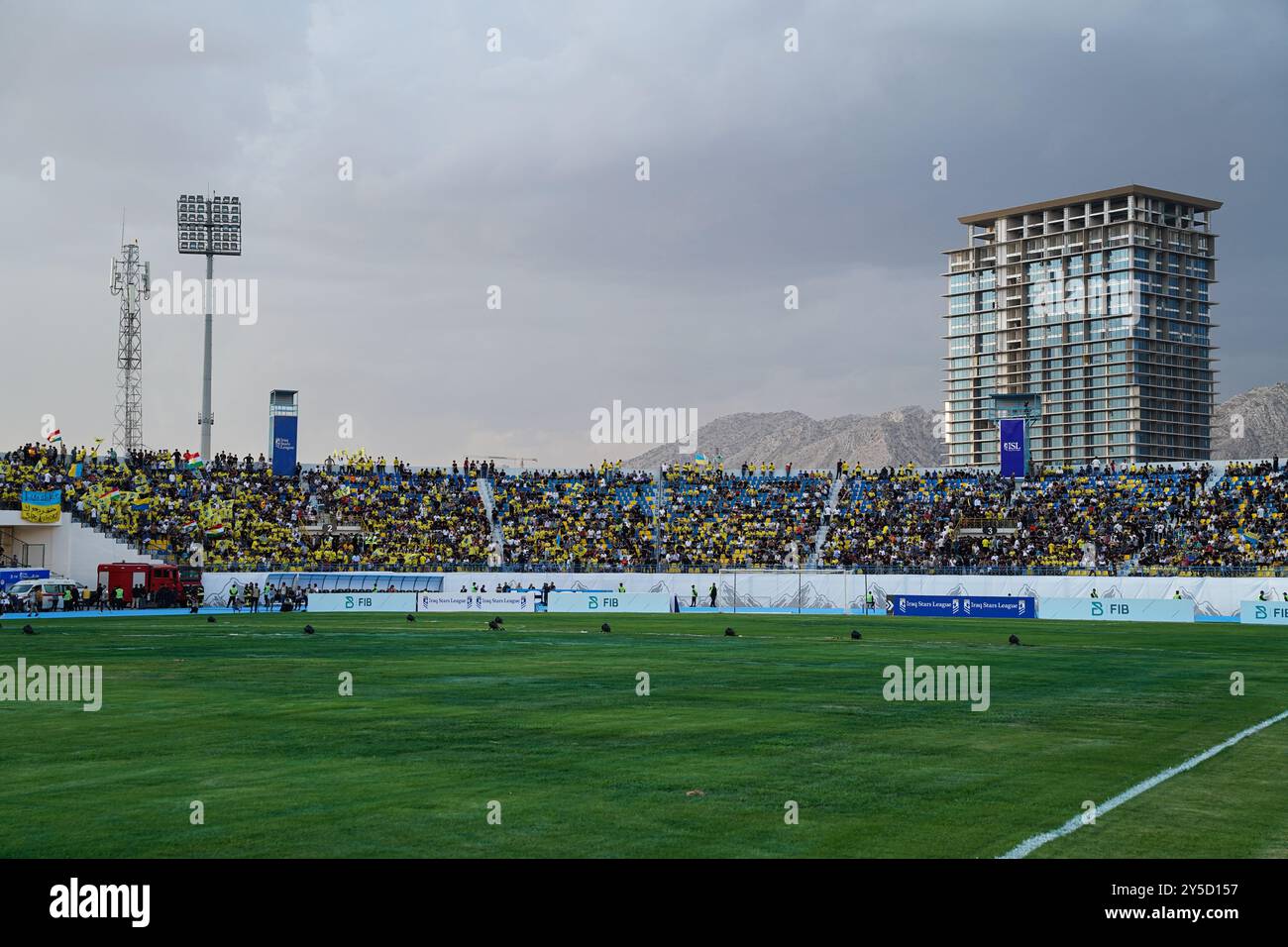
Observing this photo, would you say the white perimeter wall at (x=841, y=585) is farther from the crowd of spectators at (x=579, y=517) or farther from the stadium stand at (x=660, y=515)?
the crowd of spectators at (x=579, y=517)

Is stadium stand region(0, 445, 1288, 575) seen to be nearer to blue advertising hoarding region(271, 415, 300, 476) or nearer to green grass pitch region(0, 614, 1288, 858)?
blue advertising hoarding region(271, 415, 300, 476)

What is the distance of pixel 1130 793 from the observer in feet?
Result: 52.5

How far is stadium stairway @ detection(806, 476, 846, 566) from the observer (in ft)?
277

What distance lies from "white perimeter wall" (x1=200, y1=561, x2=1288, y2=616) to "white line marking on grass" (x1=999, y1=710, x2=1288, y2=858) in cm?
4314

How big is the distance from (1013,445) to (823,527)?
18.3m

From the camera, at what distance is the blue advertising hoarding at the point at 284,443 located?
91.0m

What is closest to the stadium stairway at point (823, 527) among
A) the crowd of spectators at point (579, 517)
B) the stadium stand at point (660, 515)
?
the stadium stand at point (660, 515)

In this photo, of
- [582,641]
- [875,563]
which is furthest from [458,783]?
[875,563]

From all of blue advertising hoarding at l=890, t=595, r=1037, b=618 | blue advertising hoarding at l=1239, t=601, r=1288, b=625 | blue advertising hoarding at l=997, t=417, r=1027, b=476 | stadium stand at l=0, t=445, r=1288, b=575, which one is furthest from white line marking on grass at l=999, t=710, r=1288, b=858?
blue advertising hoarding at l=997, t=417, r=1027, b=476

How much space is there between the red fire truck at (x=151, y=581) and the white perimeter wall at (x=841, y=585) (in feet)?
7.74

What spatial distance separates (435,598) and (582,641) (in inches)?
1113

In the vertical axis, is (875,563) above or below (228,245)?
below
